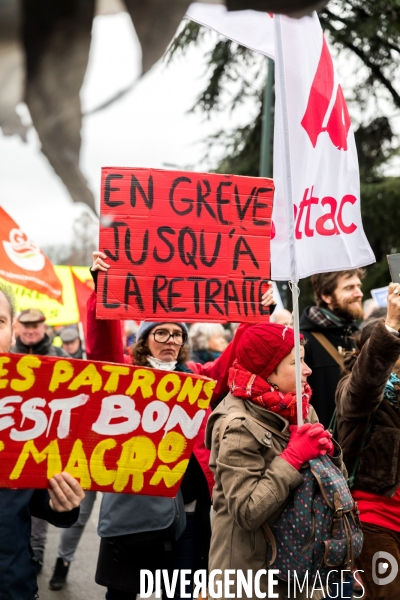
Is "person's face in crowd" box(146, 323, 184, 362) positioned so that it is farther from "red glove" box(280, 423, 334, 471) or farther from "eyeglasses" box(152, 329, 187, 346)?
"red glove" box(280, 423, 334, 471)

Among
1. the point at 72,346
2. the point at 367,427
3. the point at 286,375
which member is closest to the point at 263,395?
the point at 286,375

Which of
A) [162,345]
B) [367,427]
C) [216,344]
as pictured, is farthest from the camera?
[216,344]

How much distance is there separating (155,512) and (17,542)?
1.28 metres

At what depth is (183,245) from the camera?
10.8 ft

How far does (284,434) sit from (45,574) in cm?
343

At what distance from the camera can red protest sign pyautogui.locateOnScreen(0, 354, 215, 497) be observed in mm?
2432

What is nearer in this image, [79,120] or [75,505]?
[79,120]

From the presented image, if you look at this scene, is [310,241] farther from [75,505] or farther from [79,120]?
[79,120]

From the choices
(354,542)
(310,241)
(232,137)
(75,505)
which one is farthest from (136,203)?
(232,137)

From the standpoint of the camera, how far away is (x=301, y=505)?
9.38 feet

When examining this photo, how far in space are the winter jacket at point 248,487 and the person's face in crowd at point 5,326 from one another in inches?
33.7

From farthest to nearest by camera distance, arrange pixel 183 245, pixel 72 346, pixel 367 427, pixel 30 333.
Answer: pixel 72 346 < pixel 30 333 < pixel 367 427 < pixel 183 245

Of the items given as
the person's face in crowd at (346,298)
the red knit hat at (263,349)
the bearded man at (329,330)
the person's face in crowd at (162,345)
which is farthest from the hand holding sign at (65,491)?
the person's face in crowd at (346,298)

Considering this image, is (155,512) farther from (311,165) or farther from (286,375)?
(311,165)
